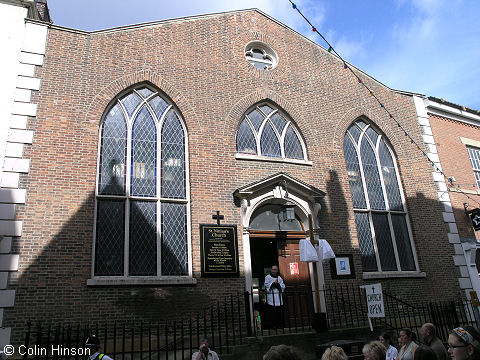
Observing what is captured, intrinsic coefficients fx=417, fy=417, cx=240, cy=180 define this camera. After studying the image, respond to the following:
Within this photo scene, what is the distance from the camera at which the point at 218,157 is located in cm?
1153

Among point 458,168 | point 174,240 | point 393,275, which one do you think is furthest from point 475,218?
point 174,240

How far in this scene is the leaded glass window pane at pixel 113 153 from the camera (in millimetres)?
10336

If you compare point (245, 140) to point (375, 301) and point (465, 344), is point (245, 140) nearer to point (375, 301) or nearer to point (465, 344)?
point (375, 301)

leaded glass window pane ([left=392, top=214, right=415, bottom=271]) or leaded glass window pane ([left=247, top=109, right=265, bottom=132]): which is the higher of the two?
leaded glass window pane ([left=247, top=109, right=265, bottom=132])

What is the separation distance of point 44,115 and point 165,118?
304 centimetres

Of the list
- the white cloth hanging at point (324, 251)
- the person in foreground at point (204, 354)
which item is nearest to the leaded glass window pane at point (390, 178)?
the white cloth hanging at point (324, 251)

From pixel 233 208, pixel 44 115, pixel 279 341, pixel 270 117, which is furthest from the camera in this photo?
pixel 270 117

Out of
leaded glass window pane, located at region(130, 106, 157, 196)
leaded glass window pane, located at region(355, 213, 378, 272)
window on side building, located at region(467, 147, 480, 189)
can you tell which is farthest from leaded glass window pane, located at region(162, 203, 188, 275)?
window on side building, located at region(467, 147, 480, 189)

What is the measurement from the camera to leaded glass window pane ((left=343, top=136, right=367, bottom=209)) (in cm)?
1310

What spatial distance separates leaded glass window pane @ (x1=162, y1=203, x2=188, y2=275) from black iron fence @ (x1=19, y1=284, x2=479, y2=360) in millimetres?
1205

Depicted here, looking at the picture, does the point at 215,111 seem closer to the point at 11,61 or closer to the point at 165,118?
the point at 165,118

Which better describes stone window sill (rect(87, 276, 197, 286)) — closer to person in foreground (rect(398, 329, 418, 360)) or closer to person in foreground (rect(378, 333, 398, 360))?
person in foreground (rect(378, 333, 398, 360))

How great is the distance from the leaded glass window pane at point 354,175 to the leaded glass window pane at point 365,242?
1.36 ft

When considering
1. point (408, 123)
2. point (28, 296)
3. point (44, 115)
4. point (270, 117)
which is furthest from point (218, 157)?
point (408, 123)
